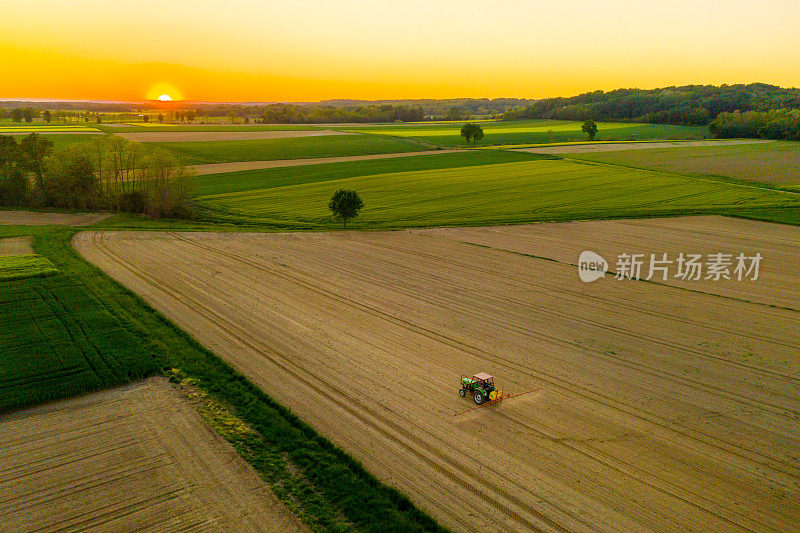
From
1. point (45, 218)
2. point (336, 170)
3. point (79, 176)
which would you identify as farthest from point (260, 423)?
point (336, 170)

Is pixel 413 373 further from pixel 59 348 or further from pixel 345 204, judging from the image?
pixel 345 204

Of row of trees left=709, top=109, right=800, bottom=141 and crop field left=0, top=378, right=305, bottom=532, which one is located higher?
row of trees left=709, top=109, right=800, bottom=141

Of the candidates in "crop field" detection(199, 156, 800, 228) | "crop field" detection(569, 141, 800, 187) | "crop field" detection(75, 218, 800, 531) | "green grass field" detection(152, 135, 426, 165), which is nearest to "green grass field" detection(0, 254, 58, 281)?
"crop field" detection(75, 218, 800, 531)

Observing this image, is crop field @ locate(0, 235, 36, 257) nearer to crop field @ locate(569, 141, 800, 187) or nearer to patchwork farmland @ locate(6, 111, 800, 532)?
patchwork farmland @ locate(6, 111, 800, 532)

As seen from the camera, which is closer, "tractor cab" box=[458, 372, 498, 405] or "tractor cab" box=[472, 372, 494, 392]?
"tractor cab" box=[458, 372, 498, 405]

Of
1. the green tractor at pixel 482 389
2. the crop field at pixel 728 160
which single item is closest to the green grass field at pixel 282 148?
the crop field at pixel 728 160

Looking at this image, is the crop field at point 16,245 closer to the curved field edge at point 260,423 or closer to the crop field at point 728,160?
the curved field edge at point 260,423
